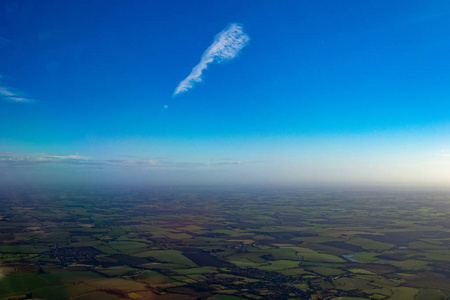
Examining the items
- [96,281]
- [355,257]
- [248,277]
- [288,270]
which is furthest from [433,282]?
[96,281]

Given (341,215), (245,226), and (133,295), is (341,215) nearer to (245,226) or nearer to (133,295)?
(245,226)

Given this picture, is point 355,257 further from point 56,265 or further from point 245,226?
point 56,265

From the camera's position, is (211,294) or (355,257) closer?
(211,294)

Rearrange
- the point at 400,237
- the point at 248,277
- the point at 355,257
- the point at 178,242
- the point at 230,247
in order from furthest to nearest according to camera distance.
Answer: the point at 400,237, the point at 178,242, the point at 230,247, the point at 355,257, the point at 248,277

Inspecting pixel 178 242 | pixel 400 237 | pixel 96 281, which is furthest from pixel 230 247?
pixel 400 237

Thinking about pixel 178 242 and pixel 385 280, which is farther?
pixel 178 242

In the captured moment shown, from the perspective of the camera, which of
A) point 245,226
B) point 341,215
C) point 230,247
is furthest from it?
point 341,215
